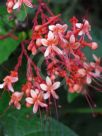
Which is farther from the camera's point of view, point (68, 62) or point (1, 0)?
point (1, 0)

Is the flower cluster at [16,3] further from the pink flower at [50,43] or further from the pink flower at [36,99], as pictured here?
the pink flower at [36,99]

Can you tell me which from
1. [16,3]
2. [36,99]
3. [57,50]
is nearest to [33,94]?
[36,99]

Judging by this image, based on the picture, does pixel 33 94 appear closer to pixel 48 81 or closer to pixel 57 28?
pixel 48 81

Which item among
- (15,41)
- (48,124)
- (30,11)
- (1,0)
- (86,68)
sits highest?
(1,0)

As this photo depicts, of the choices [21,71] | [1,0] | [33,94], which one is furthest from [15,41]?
[1,0]

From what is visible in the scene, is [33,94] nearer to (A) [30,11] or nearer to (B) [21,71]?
(B) [21,71]

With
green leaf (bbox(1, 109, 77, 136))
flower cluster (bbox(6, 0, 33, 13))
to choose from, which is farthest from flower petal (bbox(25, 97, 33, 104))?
flower cluster (bbox(6, 0, 33, 13))
